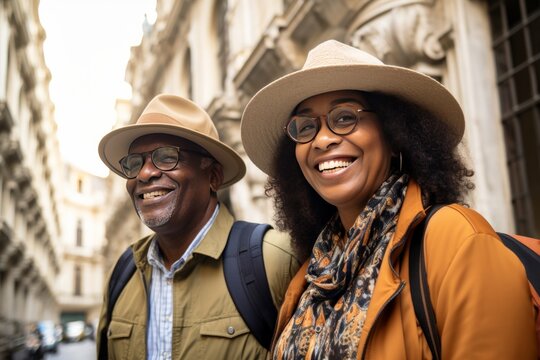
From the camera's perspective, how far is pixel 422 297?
170 cm

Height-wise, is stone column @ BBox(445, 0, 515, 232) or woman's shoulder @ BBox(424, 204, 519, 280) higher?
stone column @ BBox(445, 0, 515, 232)

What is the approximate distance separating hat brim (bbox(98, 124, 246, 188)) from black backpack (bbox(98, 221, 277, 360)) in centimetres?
33

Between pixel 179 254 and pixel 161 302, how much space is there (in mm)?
262

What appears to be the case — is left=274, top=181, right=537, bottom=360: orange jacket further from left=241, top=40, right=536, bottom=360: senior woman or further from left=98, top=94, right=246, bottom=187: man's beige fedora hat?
left=98, top=94, right=246, bottom=187: man's beige fedora hat

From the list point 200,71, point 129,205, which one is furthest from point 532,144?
point 129,205

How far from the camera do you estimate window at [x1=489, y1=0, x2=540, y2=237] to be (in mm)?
5434

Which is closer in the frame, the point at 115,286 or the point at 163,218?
the point at 163,218

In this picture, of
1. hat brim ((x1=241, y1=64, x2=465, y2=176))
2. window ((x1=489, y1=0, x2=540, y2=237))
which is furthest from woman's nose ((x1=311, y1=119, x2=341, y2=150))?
window ((x1=489, y1=0, x2=540, y2=237))

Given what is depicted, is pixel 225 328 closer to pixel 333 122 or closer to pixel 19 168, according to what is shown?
pixel 333 122

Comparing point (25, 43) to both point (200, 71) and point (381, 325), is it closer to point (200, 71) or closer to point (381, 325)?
point (200, 71)

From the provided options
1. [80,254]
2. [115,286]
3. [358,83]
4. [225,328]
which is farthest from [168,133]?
[80,254]

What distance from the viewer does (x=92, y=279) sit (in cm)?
6016

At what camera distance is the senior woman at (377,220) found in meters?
1.61

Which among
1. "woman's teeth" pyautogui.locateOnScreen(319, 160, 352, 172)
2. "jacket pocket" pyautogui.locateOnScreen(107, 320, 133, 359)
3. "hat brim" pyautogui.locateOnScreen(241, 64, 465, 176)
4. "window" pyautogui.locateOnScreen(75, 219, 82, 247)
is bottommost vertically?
"jacket pocket" pyautogui.locateOnScreen(107, 320, 133, 359)
